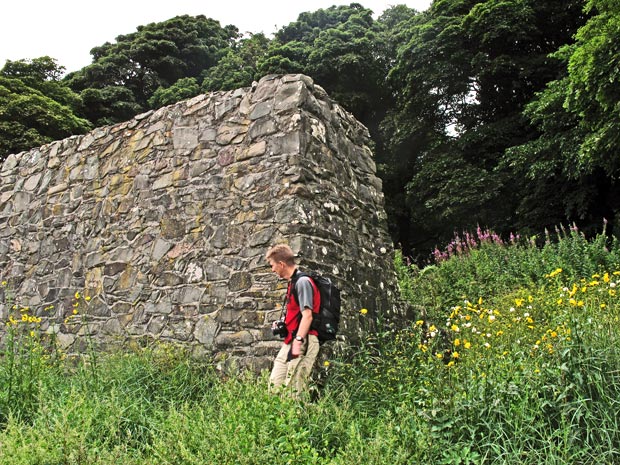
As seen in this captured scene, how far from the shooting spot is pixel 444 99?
1825cm

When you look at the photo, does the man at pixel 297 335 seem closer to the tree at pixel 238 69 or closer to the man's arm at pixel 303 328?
the man's arm at pixel 303 328

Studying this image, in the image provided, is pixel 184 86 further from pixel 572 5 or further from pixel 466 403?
pixel 466 403

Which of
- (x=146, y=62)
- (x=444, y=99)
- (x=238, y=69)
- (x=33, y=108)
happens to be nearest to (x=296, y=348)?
(x=444, y=99)

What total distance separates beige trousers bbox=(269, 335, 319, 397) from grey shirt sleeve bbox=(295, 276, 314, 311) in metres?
0.25

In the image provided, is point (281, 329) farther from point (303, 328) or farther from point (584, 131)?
point (584, 131)

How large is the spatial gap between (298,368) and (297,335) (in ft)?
0.86

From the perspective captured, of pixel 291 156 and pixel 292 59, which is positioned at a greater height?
pixel 292 59

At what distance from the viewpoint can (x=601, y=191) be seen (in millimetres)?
13859

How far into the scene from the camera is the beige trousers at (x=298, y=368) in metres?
Result: 4.14

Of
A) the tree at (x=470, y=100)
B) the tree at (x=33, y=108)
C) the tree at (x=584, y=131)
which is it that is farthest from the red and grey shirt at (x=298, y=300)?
the tree at (x=33, y=108)

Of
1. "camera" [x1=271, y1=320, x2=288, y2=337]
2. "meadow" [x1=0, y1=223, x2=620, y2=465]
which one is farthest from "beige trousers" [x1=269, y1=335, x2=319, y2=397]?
"meadow" [x1=0, y1=223, x2=620, y2=465]

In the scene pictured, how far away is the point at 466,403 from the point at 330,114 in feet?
11.4

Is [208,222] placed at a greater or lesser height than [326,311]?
greater

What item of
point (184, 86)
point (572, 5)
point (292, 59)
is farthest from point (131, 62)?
point (572, 5)
